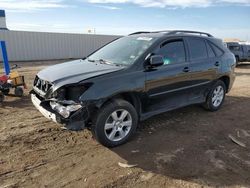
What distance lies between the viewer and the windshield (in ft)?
16.1

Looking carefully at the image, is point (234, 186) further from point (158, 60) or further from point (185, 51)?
point (185, 51)

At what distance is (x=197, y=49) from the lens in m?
5.95

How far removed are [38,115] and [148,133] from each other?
2458 mm

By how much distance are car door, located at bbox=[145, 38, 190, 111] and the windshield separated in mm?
298

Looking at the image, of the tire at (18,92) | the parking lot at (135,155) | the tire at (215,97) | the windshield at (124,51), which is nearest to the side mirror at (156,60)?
the windshield at (124,51)

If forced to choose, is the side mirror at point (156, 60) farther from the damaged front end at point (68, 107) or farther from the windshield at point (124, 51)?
the damaged front end at point (68, 107)

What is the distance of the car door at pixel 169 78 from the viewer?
4902 mm

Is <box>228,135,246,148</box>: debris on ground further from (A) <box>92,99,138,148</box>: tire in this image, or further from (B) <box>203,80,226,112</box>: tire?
(A) <box>92,99,138,148</box>: tire

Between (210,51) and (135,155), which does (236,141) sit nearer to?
(135,155)

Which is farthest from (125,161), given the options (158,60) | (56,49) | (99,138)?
(56,49)

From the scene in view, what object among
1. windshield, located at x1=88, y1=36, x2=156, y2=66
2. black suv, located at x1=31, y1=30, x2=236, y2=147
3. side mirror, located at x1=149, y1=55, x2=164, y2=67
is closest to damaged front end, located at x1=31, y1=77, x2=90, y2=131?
black suv, located at x1=31, y1=30, x2=236, y2=147

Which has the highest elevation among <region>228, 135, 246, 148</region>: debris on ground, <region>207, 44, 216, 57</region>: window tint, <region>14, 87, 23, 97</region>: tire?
<region>207, 44, 216, 57</region>: window tint

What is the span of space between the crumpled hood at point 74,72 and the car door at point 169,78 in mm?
735

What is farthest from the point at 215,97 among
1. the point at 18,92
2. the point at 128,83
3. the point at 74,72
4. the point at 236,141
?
the point at 18,92
